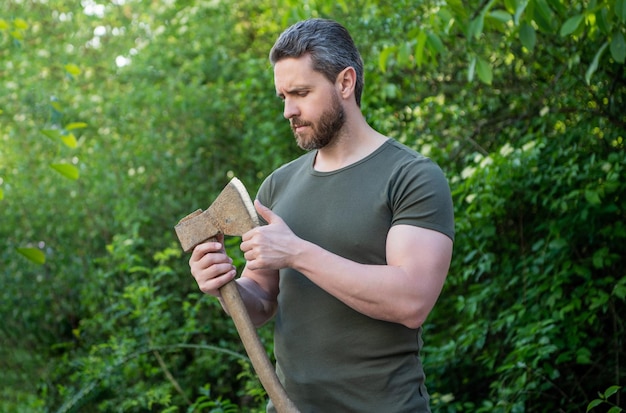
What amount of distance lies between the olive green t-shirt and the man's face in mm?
118

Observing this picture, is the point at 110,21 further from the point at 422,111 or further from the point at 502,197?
the point at 502,197

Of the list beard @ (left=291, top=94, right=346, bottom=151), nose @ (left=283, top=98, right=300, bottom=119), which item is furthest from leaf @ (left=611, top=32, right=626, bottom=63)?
nose @ (left=283, top=98, right=300, bottom=119)

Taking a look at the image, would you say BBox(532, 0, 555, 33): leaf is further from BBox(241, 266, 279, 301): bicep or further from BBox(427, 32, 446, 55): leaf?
BBox(241, 266, 279, 301): bicep

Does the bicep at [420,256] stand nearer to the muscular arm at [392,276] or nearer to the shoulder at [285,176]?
the muscular arm at [392,276]

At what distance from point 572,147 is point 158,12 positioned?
4.94 meters

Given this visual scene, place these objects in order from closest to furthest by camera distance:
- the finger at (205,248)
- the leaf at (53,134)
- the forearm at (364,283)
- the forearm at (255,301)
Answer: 1. the forearm at (364,283)
2. the finger at (205,248)
3. the forearm at (255,301)
4. the leaf at (53,134)

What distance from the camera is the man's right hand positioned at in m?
2.05

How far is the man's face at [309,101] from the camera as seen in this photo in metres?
2.08

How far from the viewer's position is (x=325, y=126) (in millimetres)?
2098

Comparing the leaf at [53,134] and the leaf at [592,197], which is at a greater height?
the leaf at [53,134]

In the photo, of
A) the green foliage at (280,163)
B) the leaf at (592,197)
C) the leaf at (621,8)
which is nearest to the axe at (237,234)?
the green foliage at (280,163)

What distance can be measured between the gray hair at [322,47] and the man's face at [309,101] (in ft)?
0.06

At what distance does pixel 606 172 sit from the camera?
3.74 meters

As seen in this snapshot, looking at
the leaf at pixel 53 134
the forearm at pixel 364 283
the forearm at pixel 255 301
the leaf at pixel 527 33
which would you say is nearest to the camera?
the forearm at pixel 364 283
